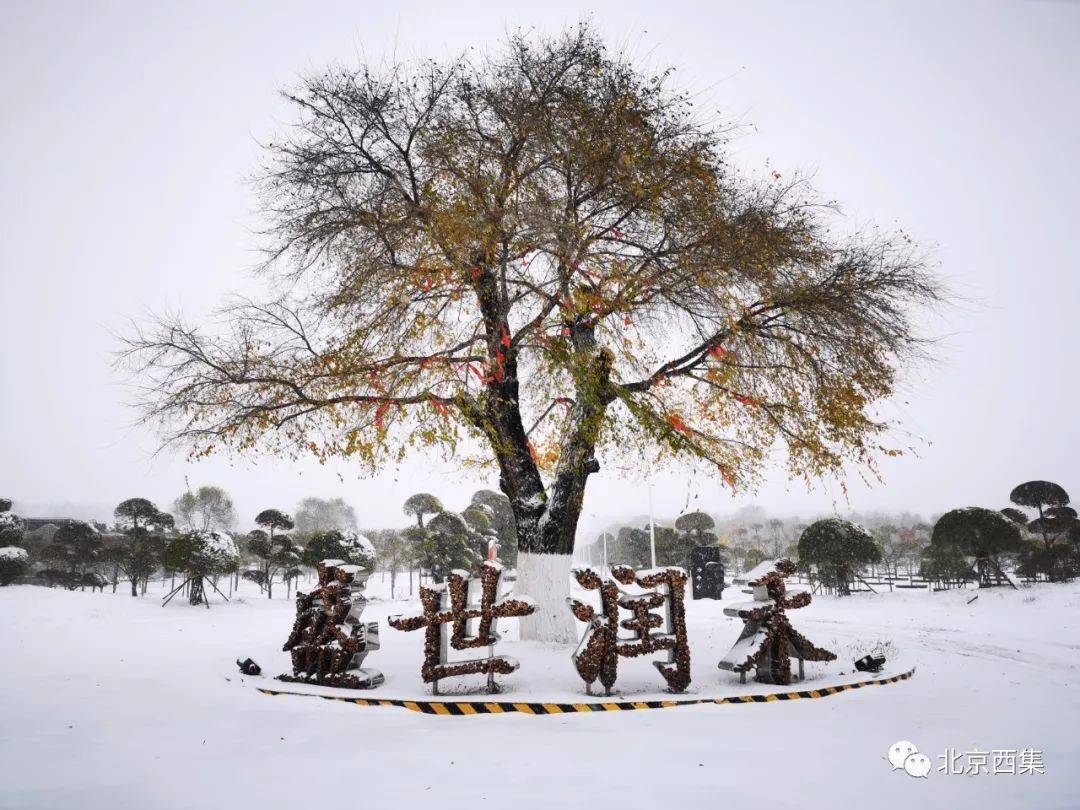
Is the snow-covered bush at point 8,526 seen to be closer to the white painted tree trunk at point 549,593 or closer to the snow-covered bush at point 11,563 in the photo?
the snow-covered bush at point 11,563

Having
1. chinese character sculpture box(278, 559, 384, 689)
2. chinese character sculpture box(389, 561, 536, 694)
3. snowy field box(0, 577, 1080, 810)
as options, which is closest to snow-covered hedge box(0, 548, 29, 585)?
snowy field box(0, 577, 1080, 810)

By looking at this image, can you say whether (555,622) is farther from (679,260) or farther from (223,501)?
(223,501)

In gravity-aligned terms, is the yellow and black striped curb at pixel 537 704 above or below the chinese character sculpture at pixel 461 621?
below

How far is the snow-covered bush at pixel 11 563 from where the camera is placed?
1955cm

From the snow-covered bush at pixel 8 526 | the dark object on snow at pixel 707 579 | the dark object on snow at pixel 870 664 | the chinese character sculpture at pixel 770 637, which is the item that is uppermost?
the snow-covered bush at pixel 8 526

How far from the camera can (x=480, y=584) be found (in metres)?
8.02

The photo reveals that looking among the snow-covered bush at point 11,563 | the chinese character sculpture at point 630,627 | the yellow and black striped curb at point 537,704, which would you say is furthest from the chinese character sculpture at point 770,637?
the snow-covered bush at point 11,563

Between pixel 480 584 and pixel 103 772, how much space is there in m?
4.33

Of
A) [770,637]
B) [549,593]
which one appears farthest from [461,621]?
[770,637]

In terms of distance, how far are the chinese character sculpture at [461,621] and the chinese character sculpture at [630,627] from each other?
0.81 metres

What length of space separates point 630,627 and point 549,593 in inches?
111

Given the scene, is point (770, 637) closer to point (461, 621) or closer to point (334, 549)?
point (461, 621)

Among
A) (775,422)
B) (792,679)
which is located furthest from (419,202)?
(792,679)

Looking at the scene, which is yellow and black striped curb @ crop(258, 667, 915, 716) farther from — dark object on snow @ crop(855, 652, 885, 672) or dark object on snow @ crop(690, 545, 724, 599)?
dark object on snow @ crop(690, 545, 724, 599)
